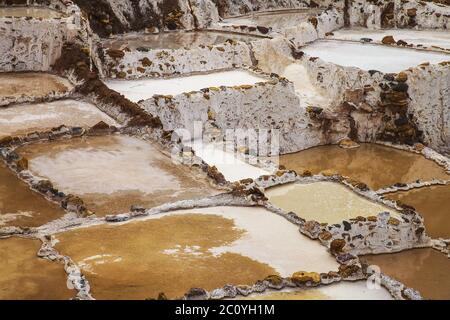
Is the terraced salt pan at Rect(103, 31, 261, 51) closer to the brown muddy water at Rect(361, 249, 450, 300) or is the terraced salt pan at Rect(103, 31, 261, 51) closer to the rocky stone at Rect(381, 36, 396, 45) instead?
the rocky stone at Rect(381, 36, 396, 45)

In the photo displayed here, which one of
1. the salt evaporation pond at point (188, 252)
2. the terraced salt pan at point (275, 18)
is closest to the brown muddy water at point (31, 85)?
the salt evaporation pond at point (188, 252)

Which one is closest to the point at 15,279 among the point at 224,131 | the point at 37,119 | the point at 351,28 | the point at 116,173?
the point at 116,173

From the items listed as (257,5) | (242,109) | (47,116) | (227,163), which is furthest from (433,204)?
(257,5)

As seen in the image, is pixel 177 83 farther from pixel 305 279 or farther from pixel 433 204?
pixel 305 279

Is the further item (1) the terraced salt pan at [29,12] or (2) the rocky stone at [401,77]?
(2) the rocky stone at [401,77]

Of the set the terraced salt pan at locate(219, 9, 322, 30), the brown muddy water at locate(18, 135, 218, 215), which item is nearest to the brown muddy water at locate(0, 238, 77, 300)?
the brown muddy water at locate(18, 135, 218, 215)

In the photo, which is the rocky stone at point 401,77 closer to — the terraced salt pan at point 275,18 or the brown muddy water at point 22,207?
the terraced salt pan at point 275,18

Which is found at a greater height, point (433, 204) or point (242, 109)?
point (242, 109)
